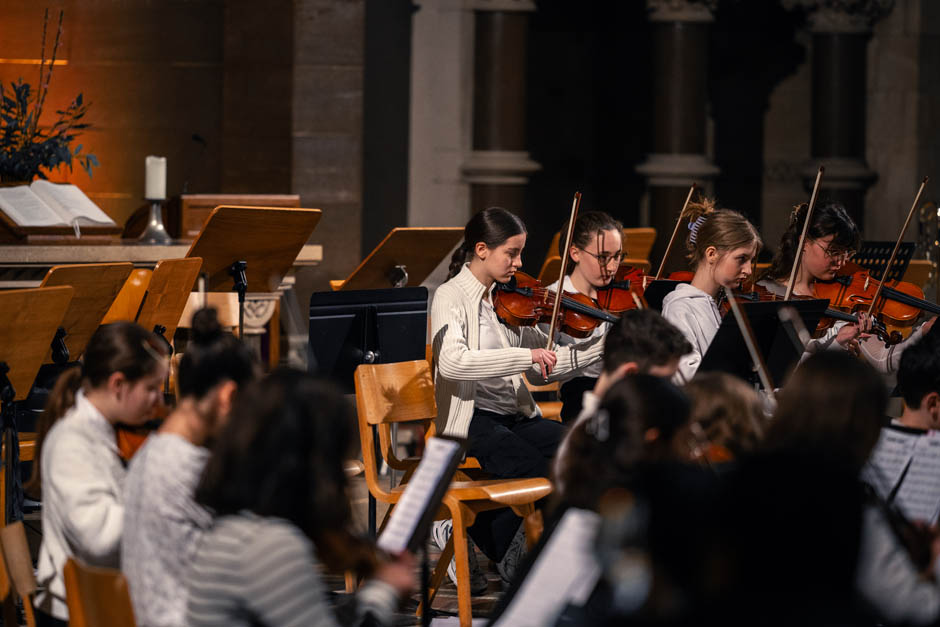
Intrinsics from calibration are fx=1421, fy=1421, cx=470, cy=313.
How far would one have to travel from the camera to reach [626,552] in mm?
2041

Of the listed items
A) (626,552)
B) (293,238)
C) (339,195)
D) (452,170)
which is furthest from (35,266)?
(626,552)

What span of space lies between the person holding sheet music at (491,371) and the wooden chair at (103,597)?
201 cm

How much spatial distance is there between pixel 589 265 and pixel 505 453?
2.62ft

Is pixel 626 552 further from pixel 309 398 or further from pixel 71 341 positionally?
pixel 71 341

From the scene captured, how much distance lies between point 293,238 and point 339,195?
2.47m

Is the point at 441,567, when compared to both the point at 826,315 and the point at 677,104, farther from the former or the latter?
the point at 677,104

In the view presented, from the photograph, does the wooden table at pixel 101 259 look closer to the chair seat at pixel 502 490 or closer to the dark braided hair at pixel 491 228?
the dark braided hair at pixel 491 228

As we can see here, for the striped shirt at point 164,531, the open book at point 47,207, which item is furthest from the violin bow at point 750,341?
the open book at point 47,207

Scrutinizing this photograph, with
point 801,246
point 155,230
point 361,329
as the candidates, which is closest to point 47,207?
point 155,230

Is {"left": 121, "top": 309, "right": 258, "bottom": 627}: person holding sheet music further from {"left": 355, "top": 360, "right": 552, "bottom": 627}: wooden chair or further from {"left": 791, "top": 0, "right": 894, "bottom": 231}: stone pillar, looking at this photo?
{"left": 791, "top": 0, "right": 894, "bottom": 231}: stone pillar

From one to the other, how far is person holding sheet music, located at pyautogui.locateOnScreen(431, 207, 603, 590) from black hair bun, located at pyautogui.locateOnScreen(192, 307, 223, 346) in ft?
4.36

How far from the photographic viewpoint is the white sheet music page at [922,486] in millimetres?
2936

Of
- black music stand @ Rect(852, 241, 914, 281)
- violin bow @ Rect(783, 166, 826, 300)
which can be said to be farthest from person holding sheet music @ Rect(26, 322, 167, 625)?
black music stand @ Rect(852, 241, 914, 281)

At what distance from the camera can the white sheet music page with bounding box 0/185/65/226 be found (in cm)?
613
